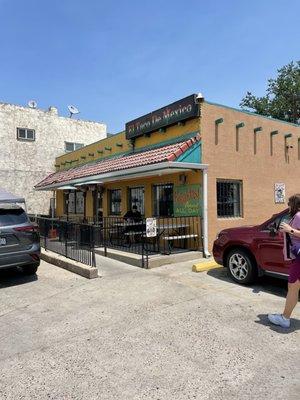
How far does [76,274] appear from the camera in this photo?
873 cm

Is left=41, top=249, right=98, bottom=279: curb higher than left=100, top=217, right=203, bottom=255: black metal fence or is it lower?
lower

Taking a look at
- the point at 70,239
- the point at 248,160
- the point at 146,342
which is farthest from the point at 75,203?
the point at 146,342

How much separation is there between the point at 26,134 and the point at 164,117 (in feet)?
35.5

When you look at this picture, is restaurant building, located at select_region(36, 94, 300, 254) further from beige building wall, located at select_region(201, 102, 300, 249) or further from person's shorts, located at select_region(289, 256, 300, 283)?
person's shorts, located at select_region(289, 256, 300, 283)

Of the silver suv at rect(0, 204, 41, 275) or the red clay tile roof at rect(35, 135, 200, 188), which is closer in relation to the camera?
the silver suv at rect(0, 204, 41, 275)

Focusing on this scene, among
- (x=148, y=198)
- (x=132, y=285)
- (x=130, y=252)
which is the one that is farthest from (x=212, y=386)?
(x=148, y=198)

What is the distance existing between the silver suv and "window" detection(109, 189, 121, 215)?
22.6ft

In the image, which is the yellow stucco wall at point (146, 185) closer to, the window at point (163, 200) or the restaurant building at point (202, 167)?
the restaurant building at point (202, 167)

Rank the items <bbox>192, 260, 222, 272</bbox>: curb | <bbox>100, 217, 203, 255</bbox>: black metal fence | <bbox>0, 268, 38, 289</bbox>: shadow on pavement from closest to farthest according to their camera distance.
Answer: <bbox>0, 268, 38, 289</bbox>: shadow on pavement, <bbox>192, 260, 222, 272</bbox>: curb, <bbox>100, 217, 203, 255</bbox>: black metal fence

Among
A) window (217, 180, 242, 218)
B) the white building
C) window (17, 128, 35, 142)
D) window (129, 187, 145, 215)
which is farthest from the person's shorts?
window (17, 128, 35, 142)

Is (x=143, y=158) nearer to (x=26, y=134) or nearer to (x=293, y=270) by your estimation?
(x=293, y=270)

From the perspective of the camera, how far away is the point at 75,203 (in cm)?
1892

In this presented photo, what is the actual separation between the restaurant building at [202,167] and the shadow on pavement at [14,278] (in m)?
3.84

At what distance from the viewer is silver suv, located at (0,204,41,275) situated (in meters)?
7.62
